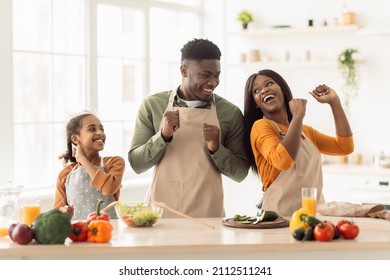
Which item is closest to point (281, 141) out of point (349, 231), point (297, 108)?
point (297, 108)

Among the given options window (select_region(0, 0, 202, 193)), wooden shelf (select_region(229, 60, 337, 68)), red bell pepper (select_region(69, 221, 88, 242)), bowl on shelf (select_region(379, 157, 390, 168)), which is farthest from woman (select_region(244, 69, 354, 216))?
wooden shelf (select_region(229, 60, 337, 68))

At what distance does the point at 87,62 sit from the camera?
5.89 m

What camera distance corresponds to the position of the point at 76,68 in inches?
229

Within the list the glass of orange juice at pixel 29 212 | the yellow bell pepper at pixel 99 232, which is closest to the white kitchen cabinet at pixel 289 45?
the glass of orange juice at pixel 29 212

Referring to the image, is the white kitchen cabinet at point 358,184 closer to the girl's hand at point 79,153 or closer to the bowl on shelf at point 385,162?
the bowl on shelf at point 385,162

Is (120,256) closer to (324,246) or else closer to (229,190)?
(324,246)

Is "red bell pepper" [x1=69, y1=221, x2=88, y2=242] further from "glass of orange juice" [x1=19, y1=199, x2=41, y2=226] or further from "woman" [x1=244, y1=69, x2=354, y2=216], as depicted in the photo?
"woman" [x1=244, y1=69, x2=354, y2=216]

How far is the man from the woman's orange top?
0.18m

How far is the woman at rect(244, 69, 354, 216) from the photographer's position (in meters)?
3.49

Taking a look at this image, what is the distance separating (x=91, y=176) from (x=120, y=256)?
960mm

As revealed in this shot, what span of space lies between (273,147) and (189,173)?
54 centimetres

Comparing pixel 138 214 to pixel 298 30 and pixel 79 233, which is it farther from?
pixel 298 30

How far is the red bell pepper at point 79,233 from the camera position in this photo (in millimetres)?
2918

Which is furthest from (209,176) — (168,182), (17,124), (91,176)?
(17,124)
